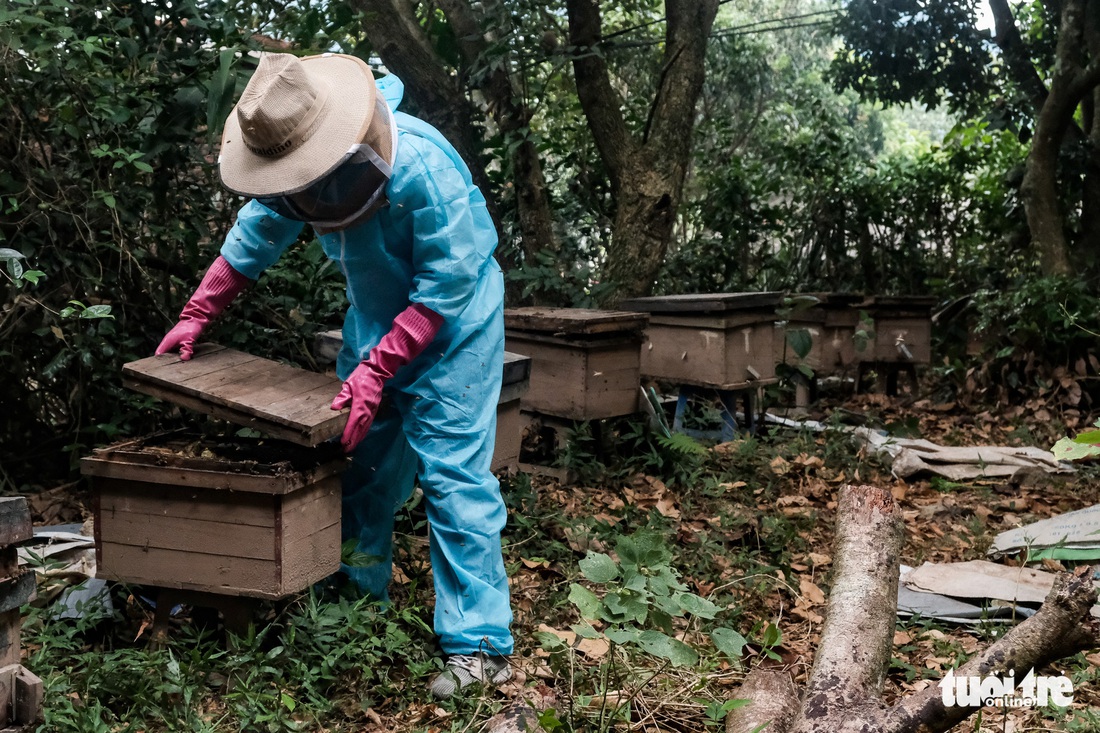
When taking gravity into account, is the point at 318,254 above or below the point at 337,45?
below

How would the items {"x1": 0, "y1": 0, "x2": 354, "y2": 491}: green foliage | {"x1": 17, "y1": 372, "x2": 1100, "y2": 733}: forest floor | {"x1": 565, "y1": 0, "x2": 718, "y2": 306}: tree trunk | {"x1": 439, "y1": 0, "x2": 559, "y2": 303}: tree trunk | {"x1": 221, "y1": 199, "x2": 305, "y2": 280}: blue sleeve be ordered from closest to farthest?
{"x1": 17, "y1": 372, "x2": 1100, "y2": 733}: forest floor, {"x1": 221, "y1": 199, "x2": 305, "y2": 280}: blue sleeve, {"x1": 0, "y1": 0, "x2": 354, "y2": 491}: green foliage, {"x1": 439, "y1": 0, "x2": 559, "y2": 303}: tree trunk, {"x1": 565, "y1": 0, "x2": 718, "y2": 306}: tree trunk

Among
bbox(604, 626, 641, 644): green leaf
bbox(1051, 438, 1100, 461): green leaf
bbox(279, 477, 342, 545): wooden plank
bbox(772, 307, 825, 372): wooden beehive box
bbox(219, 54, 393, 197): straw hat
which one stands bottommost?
bbox(604, 626, 641, 644): green leaf

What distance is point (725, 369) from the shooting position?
568 centimetres

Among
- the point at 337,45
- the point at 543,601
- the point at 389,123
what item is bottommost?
the point at 543,601

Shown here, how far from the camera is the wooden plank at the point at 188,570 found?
2807 mm

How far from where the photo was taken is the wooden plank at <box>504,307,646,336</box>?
4.85 metres

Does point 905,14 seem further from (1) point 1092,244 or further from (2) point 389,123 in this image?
(2) point 389,123

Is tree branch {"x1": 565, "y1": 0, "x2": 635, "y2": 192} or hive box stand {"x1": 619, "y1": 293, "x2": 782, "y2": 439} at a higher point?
tree branch {"x1": 565, "y1": 0, "x2": 635, "y2": 192}

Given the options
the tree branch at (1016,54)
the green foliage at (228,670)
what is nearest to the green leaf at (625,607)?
the green foliage at (228,670)

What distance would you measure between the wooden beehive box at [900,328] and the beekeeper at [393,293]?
4.86 m

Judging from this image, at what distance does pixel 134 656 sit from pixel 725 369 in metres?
3.65

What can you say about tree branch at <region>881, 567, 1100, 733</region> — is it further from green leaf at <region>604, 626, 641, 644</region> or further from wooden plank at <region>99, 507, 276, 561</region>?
wooden plank at <region>99, 507, 276, 561</region>

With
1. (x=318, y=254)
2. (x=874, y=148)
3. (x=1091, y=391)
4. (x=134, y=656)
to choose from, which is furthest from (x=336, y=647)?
(x=874, y=148)

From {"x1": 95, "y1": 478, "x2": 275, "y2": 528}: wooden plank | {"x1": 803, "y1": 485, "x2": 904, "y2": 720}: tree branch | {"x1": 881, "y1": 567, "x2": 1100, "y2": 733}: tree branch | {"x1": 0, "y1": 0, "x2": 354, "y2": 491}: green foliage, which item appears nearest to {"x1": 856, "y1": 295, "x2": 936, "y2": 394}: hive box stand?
{"x1": 0, "y1": 0, "x2": 354, "y2": 491}: green foliage
